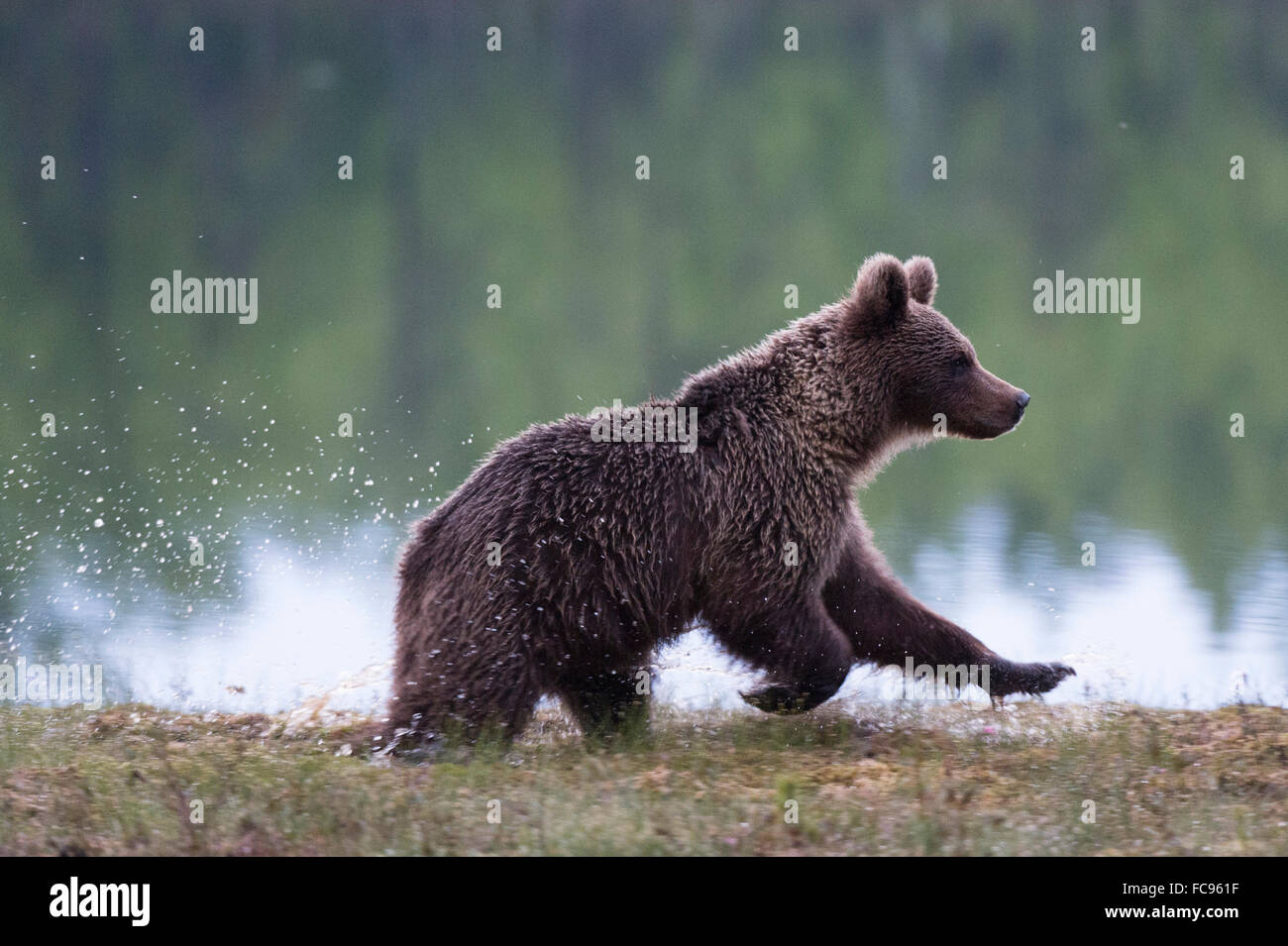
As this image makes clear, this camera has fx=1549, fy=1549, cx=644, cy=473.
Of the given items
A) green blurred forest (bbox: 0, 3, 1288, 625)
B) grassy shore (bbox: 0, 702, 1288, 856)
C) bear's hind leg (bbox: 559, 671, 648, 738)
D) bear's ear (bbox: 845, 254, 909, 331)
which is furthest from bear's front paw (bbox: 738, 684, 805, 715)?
green blurred forest (bbox: 0, 3, 1288, 625)

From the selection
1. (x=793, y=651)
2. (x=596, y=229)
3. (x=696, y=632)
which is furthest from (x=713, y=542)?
(x=596, y=229)

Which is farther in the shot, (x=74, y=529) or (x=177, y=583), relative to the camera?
(x=74, y=529)

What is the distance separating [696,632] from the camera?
855 cm

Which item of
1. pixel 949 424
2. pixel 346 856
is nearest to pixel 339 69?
pixel 949 424

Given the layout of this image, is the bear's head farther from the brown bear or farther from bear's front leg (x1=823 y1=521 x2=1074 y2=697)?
bear's front leg (x1=823 y1=521 x2=1074 y2=697)

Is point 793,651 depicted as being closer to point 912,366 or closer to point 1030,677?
point 1030,677

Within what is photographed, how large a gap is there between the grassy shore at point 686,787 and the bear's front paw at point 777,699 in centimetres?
Result: 12

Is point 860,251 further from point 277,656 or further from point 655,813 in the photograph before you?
point 655,813

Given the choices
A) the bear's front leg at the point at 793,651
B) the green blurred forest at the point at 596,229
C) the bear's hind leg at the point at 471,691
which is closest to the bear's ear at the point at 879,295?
the bear's front leg at the point at 793,651

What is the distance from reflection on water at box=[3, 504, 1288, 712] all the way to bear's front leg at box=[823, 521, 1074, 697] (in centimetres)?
32

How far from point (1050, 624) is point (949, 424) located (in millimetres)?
5004

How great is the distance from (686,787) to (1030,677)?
2649mm

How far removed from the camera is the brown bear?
304 inches

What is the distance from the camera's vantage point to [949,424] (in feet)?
30.2
